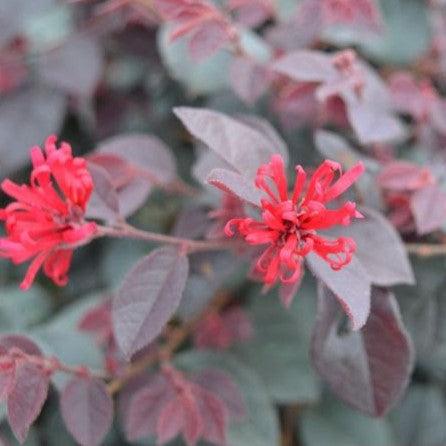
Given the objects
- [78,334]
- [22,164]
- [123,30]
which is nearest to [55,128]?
[22,164]

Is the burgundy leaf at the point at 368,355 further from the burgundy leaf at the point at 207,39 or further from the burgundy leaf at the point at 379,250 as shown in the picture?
the burgundy leaf at the point at 207,39

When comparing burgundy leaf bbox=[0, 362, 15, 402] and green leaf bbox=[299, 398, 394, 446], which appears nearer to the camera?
burgundy leaf bbox=[0, 362, 15, 402]

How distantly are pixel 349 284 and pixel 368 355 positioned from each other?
0.15 m

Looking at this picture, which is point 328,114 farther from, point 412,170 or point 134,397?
point 134,397

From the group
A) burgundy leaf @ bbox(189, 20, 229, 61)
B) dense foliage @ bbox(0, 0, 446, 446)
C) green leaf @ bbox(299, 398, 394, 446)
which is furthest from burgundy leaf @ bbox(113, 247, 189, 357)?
green leaf @ bbox(299, 398, 394, 446)

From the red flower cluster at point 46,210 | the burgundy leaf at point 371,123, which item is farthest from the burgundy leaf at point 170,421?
the burgundy leaf at point 371,123

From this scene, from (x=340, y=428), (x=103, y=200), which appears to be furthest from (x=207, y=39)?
(x=340, y=428)

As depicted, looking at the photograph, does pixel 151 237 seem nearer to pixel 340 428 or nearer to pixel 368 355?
pixel 368 355

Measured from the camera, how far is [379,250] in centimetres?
76

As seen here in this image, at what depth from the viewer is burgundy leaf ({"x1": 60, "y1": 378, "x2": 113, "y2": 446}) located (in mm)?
730

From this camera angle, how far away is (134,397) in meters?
0.85

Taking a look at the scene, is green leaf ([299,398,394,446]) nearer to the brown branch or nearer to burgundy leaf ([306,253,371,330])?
the brown branch

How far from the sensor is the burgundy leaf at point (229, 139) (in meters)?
0.70

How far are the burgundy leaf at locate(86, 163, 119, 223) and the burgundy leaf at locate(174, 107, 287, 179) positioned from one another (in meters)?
0.10
